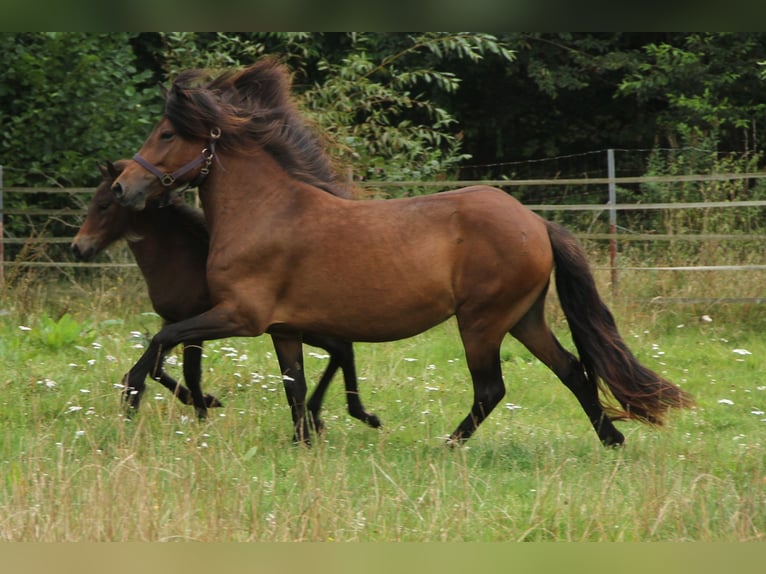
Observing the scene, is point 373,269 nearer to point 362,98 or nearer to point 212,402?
point 212,402

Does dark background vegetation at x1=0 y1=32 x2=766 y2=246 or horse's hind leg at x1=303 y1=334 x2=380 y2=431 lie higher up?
dark background vegetation at x1=0 y1=32 x2=766 y2=246

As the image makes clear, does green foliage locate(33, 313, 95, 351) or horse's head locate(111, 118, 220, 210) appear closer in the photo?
horse's head locate(111, 118, 220, 210)

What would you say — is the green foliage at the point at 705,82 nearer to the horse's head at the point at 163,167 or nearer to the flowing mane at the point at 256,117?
the flowing mane at the point at 256,117

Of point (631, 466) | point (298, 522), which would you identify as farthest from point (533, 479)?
point (298, 522)

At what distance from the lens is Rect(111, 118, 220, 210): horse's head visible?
5.99 metres

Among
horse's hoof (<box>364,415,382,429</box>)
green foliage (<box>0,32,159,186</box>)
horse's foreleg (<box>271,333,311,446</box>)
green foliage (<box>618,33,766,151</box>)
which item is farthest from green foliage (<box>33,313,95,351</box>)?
green foliage (<box>618,33,766,151</box>)

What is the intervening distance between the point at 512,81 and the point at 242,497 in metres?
14.8

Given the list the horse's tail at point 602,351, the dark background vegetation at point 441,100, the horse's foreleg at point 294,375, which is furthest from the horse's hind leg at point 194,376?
the horse's tail at point 602,351

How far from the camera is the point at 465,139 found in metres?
18.3

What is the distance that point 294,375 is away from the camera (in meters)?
6.08

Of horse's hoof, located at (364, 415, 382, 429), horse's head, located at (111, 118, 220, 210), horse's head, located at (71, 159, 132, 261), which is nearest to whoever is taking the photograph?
horse's head, located at (111, 118, 220, 210)

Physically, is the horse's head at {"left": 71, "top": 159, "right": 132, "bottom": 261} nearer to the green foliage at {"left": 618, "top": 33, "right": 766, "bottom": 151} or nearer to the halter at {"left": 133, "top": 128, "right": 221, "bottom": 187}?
the halter at {"left": 133, "top": 128, "right": 221, "bottom": 187}

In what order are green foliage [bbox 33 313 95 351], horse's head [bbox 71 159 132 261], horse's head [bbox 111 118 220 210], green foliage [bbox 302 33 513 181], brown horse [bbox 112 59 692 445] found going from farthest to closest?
green foliage [bbox 302 33 513 181], green foliage [bbox 33 313 95 351], horse's head [bbox 71 159 132 261], horse's head [bbox 111 118 220 210], brown horse [bbox 112 59 692 445]

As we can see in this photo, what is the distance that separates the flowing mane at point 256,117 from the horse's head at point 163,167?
7 cm
